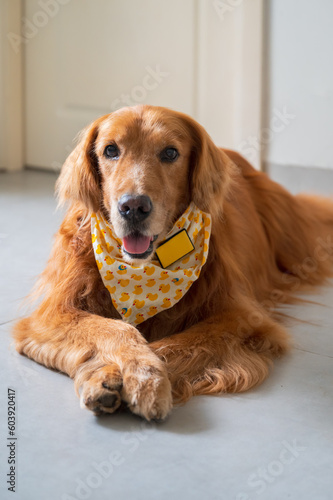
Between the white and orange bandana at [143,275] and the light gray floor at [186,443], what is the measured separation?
30 centimetres

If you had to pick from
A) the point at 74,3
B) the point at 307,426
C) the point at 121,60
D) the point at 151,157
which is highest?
the point at 74,3

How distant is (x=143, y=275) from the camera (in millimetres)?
2080

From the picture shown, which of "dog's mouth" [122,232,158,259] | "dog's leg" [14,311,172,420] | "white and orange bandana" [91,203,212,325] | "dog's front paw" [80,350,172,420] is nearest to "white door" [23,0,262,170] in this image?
"white and orange bandana" [91,203,212,325]

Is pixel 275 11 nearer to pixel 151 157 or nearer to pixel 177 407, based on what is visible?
pixel 151 157

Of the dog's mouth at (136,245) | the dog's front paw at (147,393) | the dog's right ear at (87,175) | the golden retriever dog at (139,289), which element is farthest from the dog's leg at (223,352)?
the dog's right ear at (87,175)

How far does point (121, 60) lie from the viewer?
4.32 meters

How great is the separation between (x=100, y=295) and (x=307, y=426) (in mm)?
747

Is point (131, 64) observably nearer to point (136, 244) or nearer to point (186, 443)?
point (136, 244)

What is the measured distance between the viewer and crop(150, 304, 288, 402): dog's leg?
1.85 m

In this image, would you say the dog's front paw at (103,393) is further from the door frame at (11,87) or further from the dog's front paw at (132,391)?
the door frame at (11,87)

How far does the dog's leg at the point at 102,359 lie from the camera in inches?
65.3

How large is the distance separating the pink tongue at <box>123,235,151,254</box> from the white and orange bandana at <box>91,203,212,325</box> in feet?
0.32

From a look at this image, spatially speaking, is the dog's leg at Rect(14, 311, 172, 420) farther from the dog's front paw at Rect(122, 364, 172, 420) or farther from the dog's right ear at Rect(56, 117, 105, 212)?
the dog's right ear at Rect(56, 117, 105, 212)

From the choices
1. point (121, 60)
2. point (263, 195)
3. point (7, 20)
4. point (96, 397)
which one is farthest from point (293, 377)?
point (7, 20)
